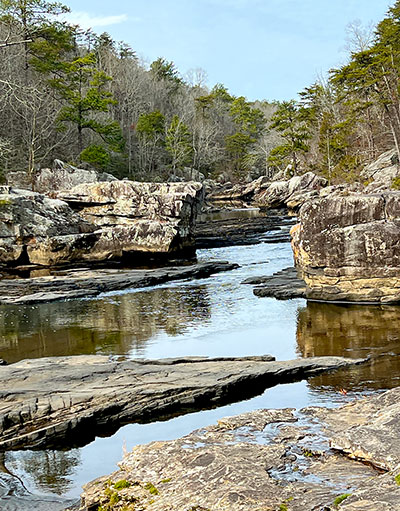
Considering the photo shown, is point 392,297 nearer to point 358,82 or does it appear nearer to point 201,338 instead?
point 201,338

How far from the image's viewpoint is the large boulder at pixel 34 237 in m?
22.1

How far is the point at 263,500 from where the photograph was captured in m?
3.86

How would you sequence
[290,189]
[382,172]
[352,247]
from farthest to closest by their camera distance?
[290,189]
[382,172]
[352,247]

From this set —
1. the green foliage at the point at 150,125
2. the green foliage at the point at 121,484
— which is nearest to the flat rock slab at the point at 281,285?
the green foliage at the point at 121,484

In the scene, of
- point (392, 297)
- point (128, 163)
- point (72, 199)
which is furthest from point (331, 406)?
point (128, 163)

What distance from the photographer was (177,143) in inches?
2345

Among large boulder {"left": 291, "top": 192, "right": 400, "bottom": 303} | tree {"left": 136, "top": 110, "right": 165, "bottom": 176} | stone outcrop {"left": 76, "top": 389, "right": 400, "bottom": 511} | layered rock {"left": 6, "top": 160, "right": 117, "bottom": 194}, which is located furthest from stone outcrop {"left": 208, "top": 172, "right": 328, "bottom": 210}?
stone outcrop {"left": 76, "top": 389, "right": 400, "bottom": 511}

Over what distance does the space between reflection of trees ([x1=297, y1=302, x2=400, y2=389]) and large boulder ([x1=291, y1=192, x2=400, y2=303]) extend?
1.55ft

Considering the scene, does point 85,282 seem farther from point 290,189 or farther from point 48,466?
point 290,189

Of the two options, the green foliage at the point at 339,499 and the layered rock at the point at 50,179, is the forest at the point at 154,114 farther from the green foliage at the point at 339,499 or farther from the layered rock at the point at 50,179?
the green foliage at the point at 339,499

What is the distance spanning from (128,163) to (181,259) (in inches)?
1359

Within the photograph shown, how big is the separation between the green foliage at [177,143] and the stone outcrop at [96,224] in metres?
32.4

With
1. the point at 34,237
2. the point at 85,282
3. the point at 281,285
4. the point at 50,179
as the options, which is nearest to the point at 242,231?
the point at 34,237

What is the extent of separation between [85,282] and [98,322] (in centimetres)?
445
